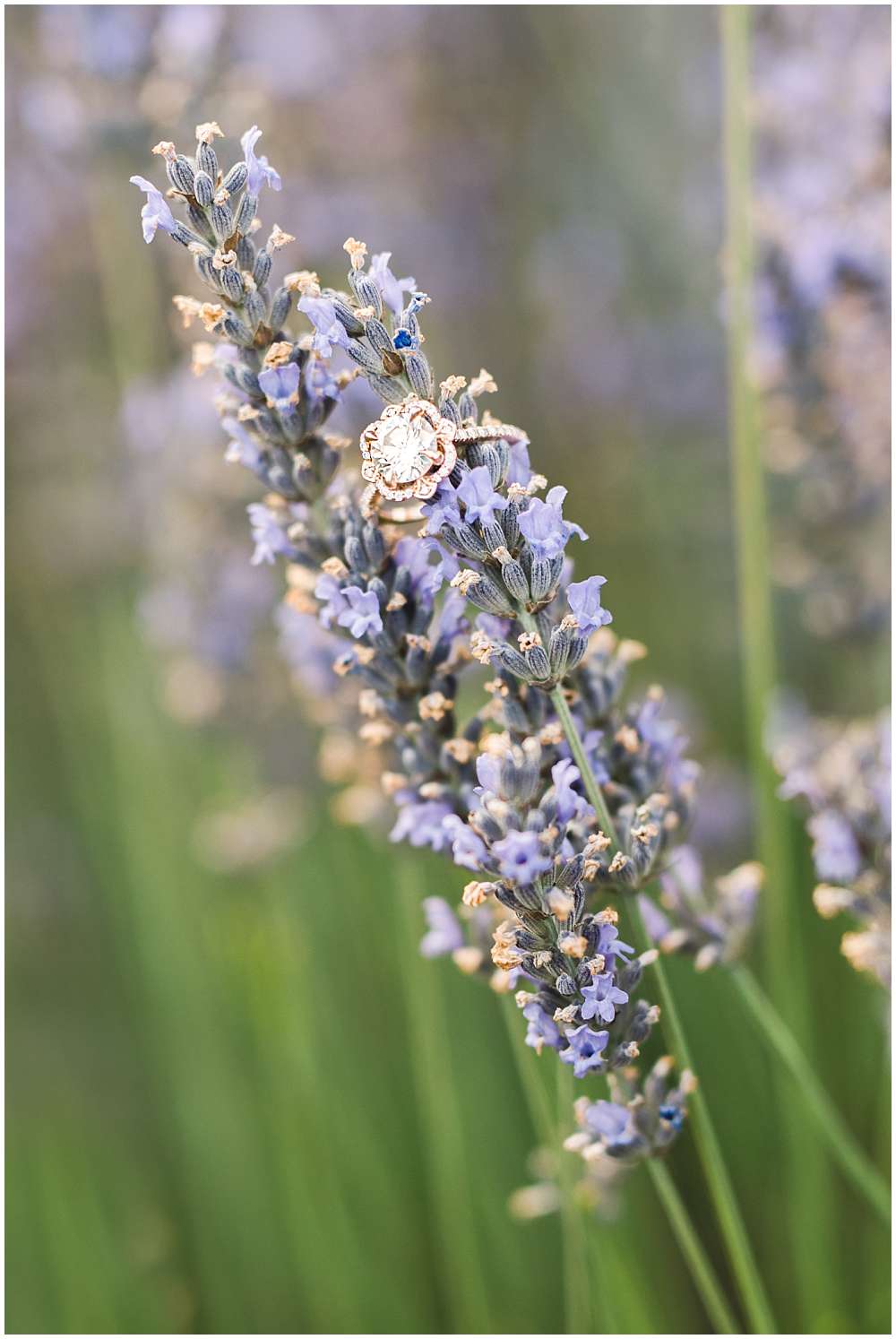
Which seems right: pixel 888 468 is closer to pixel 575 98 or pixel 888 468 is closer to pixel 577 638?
pixel 577 638

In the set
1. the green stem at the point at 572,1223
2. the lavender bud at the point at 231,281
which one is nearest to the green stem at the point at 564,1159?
the green stem at the point at 572,1223

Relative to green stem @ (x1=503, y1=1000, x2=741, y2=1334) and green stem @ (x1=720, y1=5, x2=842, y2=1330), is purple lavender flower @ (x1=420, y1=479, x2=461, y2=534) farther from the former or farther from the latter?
green stem @ (x1=720, y1=5, x2=842, y2=1330)

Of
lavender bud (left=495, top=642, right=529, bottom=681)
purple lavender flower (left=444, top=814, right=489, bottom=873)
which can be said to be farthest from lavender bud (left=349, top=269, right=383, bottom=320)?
purple lavender flower (left=444, top=814, right=489, bottom=873)

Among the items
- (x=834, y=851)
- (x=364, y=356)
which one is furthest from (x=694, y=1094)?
(x=364, y=356)

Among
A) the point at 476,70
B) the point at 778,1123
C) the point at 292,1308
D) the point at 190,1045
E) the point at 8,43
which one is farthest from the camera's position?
the point at 476,70

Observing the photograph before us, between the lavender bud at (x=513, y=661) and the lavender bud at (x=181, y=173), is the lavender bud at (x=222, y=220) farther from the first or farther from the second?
the lavender bud at (x=513, y=661)

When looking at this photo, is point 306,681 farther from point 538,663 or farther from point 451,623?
point 538,663

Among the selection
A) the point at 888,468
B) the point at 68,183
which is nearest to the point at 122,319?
the point at 68,183
